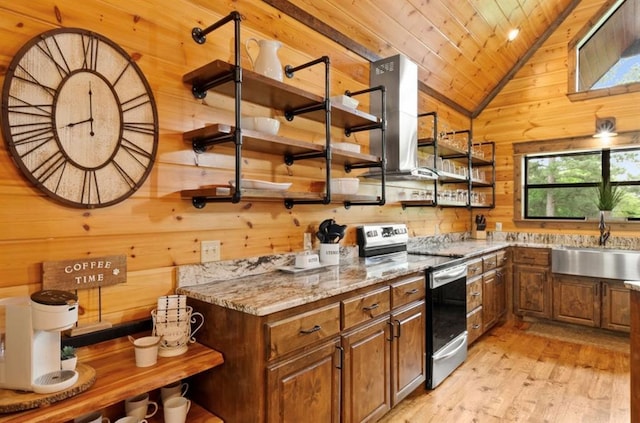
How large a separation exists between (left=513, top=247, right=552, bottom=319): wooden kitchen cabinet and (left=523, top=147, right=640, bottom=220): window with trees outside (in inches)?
29.4

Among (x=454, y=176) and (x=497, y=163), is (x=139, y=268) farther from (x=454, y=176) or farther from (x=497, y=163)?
(x=497, y=163)

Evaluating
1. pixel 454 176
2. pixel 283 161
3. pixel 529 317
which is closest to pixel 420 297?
pixel 283 161

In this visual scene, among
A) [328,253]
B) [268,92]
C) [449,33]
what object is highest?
[449,33]

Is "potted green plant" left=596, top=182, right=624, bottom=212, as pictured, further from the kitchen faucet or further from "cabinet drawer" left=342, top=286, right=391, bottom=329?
"cabinet drawer" left=342, top=286, right=391, bottom=329

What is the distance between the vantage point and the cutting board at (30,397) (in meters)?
1.12

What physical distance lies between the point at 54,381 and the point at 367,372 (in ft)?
4.75

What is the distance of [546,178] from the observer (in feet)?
15.4

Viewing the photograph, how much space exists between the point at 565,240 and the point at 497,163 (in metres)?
1.23

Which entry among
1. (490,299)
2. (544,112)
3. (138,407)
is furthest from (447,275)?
(544,112)

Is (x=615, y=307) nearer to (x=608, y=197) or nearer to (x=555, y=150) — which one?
(x=608, y=197)

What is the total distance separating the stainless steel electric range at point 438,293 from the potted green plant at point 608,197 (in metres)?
2.17

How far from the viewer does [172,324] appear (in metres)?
1.63

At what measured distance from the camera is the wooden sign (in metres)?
1.46

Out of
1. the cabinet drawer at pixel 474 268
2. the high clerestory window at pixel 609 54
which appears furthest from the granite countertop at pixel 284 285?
the high clerestory window at pixel 609 54
